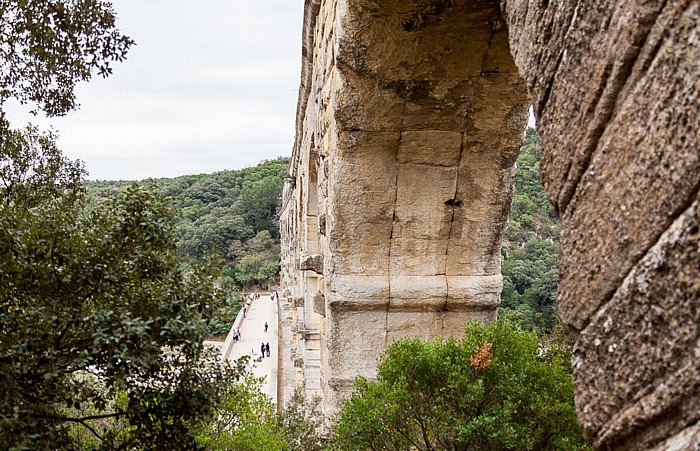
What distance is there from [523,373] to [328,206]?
6.22 ft

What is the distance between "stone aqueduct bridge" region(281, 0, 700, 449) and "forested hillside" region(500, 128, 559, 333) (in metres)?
11.9

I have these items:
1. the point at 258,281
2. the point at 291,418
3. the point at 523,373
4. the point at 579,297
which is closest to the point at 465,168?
the point at 523,373

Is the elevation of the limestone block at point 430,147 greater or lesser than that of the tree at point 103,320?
greater

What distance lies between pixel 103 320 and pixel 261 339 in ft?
72.2

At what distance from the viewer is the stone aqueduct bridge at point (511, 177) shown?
35.1 inches

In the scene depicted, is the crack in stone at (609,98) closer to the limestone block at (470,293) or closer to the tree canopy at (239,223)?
the limestone block at (470,293)

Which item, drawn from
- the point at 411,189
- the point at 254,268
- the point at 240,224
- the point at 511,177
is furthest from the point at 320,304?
the point at 240,224

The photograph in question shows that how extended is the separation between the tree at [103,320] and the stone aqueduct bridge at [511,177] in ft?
4.20

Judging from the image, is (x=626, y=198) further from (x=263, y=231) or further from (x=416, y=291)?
(x=263, y=231)

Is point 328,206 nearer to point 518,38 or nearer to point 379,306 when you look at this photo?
point 379,306

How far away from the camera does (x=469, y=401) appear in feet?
9.89

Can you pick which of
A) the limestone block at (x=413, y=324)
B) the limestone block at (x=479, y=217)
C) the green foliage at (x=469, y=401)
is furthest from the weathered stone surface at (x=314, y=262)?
the green foliage at (x=469, y=401)

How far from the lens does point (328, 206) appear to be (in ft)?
14.5

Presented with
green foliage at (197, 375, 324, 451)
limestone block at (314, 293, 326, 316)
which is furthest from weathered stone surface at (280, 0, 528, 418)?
green foliage at (197, 375, 324, 451)
